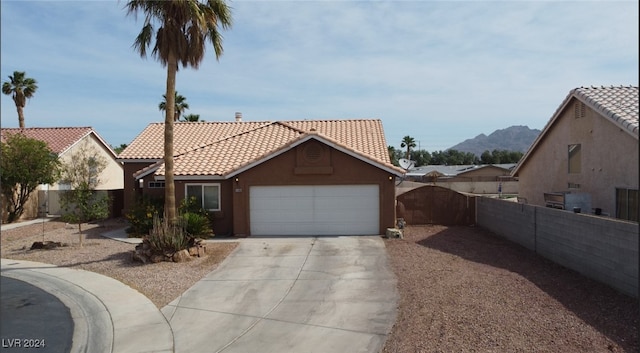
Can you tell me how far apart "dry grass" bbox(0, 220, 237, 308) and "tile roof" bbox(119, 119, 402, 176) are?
378 centimetres

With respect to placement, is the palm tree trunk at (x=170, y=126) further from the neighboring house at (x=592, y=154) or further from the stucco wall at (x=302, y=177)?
the neighboring house at (x=592, y=154)

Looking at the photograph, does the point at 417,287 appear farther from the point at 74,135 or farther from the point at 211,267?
the point at 74,135

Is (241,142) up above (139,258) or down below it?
above

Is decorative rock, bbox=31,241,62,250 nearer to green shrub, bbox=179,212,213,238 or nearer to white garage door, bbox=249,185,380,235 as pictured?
green shrub, bbox=179,212,213,238

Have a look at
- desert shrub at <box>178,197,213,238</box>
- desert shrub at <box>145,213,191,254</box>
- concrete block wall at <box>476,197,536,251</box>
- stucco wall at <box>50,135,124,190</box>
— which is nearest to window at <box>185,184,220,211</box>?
desert shrub at <box>178,197,213,238</box>

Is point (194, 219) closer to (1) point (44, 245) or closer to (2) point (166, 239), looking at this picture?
(2) point (166, 239)

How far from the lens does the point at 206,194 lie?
64.0ft

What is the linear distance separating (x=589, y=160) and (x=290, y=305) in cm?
1143

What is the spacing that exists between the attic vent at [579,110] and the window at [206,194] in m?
13.4

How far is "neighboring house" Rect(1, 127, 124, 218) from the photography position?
27422mm

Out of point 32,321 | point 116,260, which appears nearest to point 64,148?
point 116,260

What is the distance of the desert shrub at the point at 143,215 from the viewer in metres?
18.6

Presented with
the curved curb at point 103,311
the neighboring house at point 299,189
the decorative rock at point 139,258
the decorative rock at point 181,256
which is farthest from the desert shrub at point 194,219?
the curved curb at point 103,311

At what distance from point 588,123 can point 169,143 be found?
13.3m
